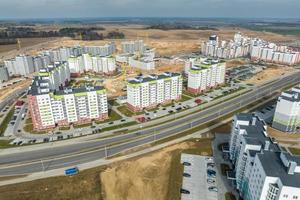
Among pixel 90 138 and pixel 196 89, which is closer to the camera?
pixel 90 138

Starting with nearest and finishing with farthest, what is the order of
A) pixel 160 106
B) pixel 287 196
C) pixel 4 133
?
1. pixel 287 196
2. pixel 4 133
3. pixel 160 106

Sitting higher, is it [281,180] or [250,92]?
[281,180]

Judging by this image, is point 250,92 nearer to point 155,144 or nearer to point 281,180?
point 155,144

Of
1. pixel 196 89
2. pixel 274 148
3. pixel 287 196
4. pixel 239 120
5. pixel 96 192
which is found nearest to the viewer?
pixel 287 196

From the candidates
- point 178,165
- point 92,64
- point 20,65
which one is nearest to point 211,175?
point 178,165

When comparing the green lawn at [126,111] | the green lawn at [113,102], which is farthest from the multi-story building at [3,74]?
the green lawn at [126,111]

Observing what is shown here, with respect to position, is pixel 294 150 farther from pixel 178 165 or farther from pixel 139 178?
pixel 139 178

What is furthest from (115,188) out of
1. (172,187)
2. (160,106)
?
(160,106)
